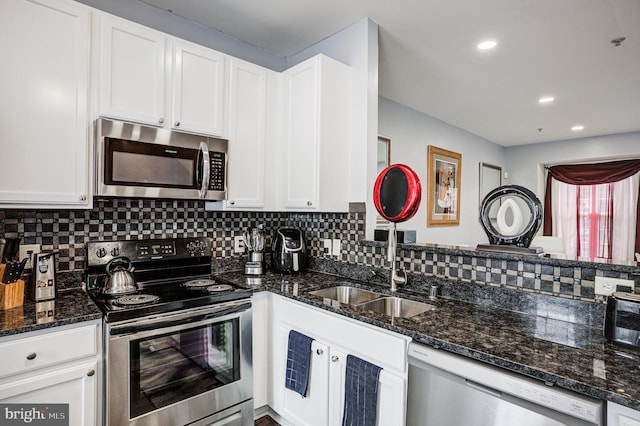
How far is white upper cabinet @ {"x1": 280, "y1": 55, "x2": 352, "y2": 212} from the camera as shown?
231cm

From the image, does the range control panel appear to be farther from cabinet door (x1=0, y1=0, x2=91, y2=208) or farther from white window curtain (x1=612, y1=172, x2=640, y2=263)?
white window curtain (x1=612, y1=172, x2=640, y2=263)

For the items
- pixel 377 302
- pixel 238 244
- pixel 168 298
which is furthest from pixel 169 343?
pixel 377 302

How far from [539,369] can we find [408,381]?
50 cm

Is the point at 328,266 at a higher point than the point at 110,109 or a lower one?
lower

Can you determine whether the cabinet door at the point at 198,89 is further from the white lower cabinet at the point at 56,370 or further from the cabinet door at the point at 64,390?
the cabinet door at the point at 64,390

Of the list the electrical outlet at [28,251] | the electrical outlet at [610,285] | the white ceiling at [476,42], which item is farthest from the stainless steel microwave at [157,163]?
the electrical outlet at [610,285]

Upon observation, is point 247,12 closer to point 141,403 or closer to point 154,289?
point 154,289

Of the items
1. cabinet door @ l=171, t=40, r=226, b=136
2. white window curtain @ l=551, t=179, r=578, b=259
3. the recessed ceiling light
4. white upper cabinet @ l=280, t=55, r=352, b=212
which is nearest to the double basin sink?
white upper cabinet @ l=280, t=55, r=352, b=212

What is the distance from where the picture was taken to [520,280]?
170 cm

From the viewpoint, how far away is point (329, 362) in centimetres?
177

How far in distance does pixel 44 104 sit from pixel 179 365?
143 centimetres

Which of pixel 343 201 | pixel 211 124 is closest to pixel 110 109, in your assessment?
pixel 211 124

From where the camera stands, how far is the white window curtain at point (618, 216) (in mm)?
5281

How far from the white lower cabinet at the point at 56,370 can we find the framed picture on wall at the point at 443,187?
3723 mm
